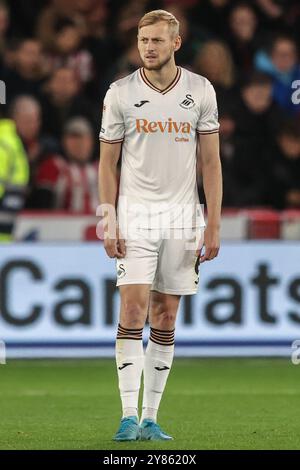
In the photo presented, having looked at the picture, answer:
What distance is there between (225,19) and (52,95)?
2.39m

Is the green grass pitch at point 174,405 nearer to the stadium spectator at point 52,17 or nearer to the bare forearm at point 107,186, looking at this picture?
the bare forearm at point 107,186

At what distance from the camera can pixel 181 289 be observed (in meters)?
7.67

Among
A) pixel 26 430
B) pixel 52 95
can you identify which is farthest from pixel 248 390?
pixel 52 95

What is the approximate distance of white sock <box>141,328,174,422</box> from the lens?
771 centimetres

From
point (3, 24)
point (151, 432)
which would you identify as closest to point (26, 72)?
point (3, 24)

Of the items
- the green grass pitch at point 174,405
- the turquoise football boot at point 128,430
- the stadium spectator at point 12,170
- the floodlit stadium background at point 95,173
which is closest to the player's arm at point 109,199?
the turquoise football boot at point 128,430

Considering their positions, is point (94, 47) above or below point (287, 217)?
above

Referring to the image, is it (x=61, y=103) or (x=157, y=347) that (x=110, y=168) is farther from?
(x=61, y=103)

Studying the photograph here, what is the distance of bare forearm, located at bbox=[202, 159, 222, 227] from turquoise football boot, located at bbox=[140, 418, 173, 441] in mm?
1099

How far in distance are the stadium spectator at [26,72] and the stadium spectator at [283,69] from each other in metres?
2.42

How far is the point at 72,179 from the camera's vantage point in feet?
43.4

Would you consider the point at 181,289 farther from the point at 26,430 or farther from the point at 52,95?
the point at 52,95

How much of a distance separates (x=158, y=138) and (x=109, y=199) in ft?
1.34
